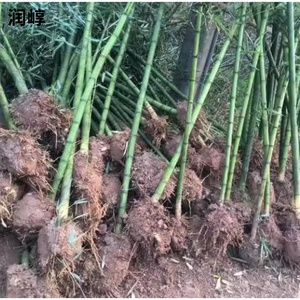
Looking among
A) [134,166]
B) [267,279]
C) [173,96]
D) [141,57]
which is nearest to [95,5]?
[141,57]

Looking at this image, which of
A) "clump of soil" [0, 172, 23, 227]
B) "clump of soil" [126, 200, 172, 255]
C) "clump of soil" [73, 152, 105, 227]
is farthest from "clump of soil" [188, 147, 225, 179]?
"clump of soil" [0, 172, 23, 227]

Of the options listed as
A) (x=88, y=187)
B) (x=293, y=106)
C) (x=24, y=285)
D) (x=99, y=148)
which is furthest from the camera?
(x=293, y=106)

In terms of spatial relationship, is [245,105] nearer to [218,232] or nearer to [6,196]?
[218,232]

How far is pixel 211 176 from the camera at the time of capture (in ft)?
5.95

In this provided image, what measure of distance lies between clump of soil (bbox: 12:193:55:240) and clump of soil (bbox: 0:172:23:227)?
2 cm

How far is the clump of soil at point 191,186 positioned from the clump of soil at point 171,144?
0.11m

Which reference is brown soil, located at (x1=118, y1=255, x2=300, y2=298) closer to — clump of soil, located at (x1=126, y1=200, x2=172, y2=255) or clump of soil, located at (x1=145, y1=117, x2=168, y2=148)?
clump of soil, located at (x1=126, y1=200, x2=172, y2=255)

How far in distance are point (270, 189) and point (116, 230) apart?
643mm

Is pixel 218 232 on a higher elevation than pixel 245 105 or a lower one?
lower

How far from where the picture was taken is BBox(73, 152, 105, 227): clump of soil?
155 centimetres

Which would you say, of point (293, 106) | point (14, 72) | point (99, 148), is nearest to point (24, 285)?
point (99, 148)

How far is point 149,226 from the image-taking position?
1.57m

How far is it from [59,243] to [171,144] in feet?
1.89

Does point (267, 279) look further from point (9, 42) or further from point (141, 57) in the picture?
point (9, 42)
